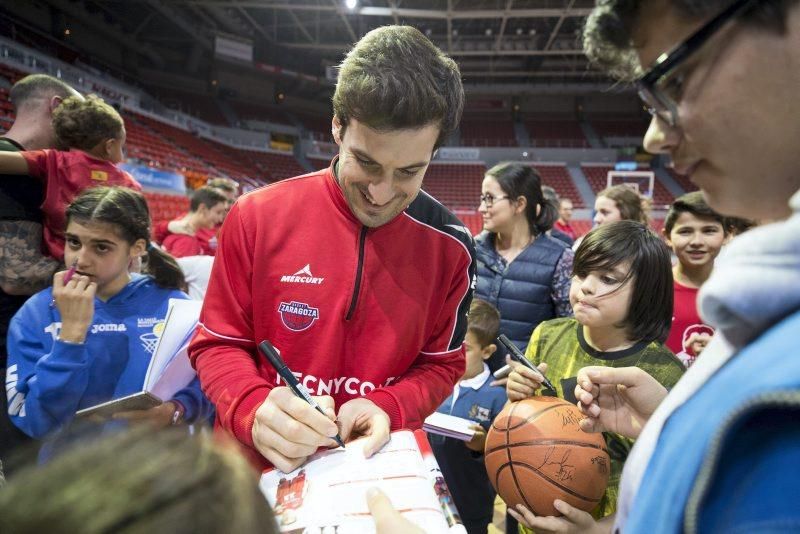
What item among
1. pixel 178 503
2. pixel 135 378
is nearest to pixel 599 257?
pixel 178 503

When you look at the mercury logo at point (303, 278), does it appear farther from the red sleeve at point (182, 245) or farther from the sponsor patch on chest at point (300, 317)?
the red sleeve at point (182, 245)

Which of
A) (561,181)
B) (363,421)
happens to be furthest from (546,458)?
(561,181)

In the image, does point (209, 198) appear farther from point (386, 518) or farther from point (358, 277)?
point (386, 518)

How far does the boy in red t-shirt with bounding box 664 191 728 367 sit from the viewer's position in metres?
2.36

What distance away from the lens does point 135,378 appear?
67.7 inches

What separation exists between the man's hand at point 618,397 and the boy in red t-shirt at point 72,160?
2096mm

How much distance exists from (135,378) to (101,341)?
Answer: 180 millimetres

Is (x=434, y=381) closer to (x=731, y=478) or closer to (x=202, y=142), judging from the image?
(x=731, y=478)

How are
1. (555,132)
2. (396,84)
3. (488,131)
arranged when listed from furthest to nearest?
(488,131) < (555,132) < (396,84)

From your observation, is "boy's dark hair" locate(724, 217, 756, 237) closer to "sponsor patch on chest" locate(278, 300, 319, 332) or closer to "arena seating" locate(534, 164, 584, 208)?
"sponsor patch on chest" locate(278, 300, 319, 332)

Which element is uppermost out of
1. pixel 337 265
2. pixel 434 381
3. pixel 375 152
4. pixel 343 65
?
pixel 343 65
